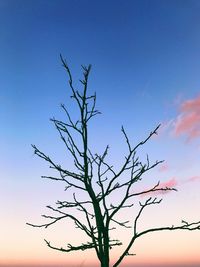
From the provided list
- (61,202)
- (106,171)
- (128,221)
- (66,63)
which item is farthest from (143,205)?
(66,63)

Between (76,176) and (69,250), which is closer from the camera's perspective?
(69,250)

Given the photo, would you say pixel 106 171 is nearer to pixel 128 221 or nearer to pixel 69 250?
pixel 128 221

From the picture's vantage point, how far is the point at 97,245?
7.45 meters

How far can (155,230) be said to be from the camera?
295 inches

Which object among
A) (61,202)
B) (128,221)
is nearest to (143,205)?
(128,221)

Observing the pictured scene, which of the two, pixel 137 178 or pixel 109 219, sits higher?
pixel 137 178

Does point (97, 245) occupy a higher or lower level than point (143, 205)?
lower

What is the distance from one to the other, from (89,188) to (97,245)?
3.46 ft

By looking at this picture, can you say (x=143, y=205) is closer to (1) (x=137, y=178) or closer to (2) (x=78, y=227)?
(1) (x=137, y=178)

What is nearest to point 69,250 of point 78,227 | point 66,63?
point 78,227

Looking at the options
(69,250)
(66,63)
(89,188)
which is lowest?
(69,250)

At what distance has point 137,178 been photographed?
7.90m

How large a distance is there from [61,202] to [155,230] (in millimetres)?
1787

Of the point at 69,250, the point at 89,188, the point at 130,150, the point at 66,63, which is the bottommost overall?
the point at 69,250
